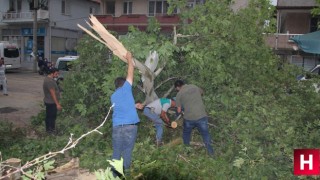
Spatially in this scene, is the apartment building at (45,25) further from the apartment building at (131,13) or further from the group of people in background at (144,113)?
the group of people in background at (144,113)

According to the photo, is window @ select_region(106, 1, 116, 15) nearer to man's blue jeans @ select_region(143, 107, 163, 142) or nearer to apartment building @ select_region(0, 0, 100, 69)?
apartment building @ select_region(0, 0, 100, 69)

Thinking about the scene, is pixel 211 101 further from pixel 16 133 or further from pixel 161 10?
pixel 161 10

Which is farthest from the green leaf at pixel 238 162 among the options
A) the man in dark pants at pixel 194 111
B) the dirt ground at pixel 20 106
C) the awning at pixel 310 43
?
the awning at pixel 310 43

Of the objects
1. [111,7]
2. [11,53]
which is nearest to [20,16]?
[11,53]

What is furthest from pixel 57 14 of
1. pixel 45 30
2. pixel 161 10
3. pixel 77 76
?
pixel 77 76

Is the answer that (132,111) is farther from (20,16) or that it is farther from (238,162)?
(20,16)

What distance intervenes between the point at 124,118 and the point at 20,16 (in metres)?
34.1

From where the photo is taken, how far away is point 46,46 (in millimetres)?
34562

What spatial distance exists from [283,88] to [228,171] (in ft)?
11.6

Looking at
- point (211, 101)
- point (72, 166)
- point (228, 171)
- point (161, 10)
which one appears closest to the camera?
point (228, 171)

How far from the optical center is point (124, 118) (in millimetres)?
5258

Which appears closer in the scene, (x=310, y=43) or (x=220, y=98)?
(x=220, y=98)

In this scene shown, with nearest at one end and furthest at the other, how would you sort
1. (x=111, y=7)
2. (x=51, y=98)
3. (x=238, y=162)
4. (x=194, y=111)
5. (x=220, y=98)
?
(x=238, y=162) → (x=194, y=111) → (x=220, y=98) → (x=51, y=98) → (x=111, y=7)

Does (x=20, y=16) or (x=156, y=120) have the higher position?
(x=20, y=16)
